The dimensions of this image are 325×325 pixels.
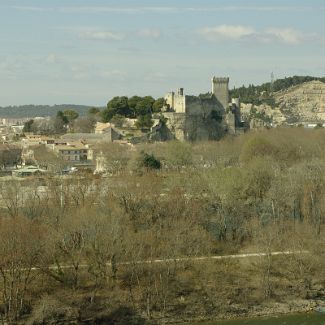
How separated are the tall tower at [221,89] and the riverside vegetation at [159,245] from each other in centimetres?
2394

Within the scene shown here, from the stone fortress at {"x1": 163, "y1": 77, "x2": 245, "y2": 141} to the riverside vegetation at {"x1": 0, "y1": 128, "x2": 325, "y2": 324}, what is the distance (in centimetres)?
1977

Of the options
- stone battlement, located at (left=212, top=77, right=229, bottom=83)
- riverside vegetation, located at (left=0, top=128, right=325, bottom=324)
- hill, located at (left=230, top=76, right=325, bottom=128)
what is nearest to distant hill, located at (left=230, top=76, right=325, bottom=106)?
hill, located at (left=230, top=76, right=325, bottom=128)

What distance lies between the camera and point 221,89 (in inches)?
2272

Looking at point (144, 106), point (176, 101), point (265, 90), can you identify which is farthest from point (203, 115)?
point (265, 90)

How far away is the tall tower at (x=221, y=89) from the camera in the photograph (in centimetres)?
5728

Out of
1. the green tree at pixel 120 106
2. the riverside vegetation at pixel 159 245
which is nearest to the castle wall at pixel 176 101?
the green tree at pixel 120 106

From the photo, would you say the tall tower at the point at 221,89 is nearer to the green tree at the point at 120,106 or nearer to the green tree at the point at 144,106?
the green tree at the point at 144,106

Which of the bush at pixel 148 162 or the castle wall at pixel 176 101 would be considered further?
the castle wall at pixel 176 101

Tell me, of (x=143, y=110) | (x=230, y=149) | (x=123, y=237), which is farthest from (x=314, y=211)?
(x=143, y=110)

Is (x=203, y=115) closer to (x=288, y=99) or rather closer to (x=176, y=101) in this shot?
(x=176, y=101)

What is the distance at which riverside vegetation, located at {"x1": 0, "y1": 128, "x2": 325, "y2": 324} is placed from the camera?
23062 mm

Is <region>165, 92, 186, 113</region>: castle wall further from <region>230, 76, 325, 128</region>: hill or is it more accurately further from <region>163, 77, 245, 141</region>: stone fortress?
<region>230, 76, 325, 128</region>: hill

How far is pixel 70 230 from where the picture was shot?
2428cm

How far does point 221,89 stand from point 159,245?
33769 mm
